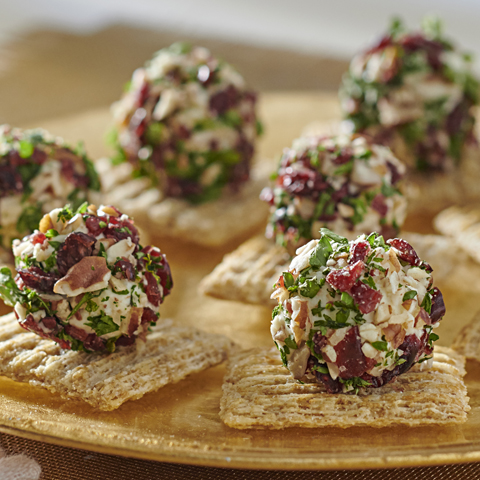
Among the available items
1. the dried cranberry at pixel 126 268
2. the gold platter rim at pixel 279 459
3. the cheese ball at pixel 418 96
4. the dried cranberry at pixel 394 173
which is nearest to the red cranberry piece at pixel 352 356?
the gold platter rim at pixel 279 459

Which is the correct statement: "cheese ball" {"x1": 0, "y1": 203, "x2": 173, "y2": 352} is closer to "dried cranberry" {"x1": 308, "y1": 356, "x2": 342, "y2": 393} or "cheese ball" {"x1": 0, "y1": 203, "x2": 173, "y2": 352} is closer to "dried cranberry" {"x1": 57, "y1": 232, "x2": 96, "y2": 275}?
"dried cranberry" {"x1": 57, "y1": 232, "x2": 96, "y2": 275}

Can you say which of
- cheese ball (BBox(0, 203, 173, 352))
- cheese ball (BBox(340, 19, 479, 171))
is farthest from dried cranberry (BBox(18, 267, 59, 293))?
cheese ball (BBox(340, 19, 479, 171))

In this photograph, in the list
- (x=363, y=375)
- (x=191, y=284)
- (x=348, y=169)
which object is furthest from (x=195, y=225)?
(x=363, y=375)

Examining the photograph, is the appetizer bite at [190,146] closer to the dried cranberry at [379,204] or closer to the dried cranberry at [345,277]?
the dried cranberry at [379,204]

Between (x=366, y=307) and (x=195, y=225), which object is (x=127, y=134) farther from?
(x=366, y=307)

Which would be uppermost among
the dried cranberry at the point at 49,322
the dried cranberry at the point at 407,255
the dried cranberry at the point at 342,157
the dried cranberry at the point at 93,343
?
the dried cranberry at the point at 342,157

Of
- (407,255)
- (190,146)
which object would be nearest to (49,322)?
(407,255)

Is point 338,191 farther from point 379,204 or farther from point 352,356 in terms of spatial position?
point 352,356
